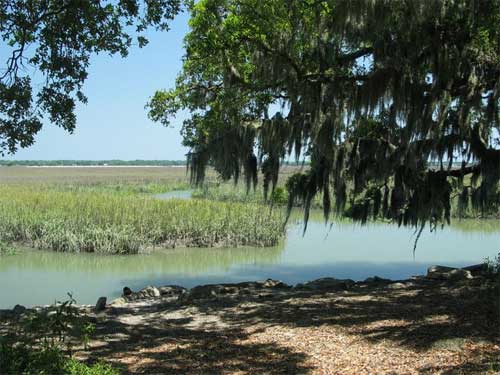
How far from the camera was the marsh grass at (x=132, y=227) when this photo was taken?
14656 millimetres

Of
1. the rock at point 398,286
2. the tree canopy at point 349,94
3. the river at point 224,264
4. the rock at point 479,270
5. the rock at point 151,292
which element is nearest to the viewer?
the tree canopy at point 349,94

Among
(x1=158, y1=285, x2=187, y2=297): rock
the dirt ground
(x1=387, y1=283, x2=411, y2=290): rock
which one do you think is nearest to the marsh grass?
(x1=158, y1=285, x2=187, y2=297): rock

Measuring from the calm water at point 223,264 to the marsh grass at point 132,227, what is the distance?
18.4 inches

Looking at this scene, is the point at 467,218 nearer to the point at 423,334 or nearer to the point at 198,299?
the point at 198,299

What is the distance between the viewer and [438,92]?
6.17 meters

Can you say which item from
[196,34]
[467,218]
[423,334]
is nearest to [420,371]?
[423,334]

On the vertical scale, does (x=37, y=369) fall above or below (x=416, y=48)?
below

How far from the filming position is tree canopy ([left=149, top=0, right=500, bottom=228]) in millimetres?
6121

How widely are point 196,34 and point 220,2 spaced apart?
1.67 ft

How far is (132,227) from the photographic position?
15414mm

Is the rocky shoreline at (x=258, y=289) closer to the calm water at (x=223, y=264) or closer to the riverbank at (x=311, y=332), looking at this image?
the riverbank at (x=311, y=332)

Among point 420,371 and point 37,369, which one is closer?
point 37,369

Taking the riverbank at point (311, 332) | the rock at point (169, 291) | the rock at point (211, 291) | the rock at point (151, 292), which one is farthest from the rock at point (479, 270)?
the rock at point (151, 292)

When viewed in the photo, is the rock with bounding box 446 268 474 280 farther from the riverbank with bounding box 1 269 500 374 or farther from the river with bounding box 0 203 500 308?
the river with bounding box 0 203 500 308
